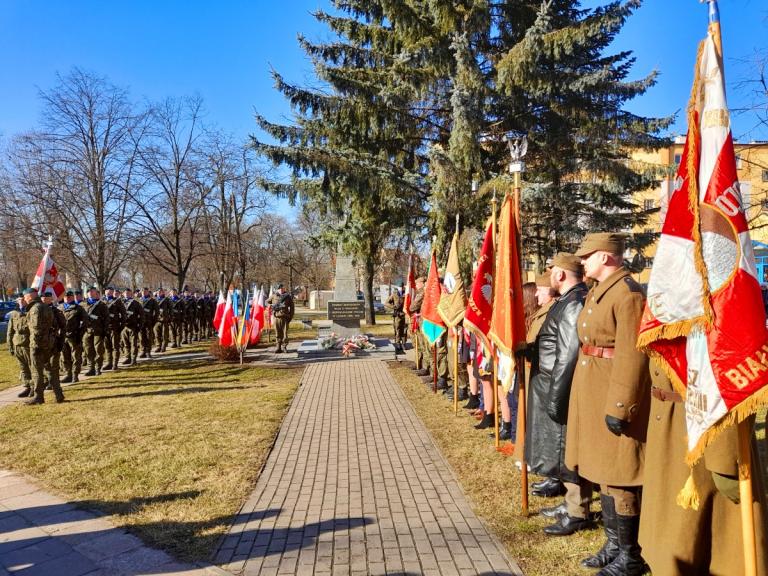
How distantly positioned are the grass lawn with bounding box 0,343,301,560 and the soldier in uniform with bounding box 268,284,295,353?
5732 mm

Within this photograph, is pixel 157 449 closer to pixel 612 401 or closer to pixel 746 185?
pixel 612 401

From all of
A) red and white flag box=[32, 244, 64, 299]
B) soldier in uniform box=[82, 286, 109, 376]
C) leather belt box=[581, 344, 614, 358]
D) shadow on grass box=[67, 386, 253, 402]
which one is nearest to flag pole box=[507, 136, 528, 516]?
A: leather belt box=[581, 344, 614, 358]

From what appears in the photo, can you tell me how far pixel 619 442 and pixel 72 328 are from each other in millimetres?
11814

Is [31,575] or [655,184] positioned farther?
[655,184]

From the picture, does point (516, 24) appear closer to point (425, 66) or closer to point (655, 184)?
point (425, 66)

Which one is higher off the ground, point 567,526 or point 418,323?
point 418,323

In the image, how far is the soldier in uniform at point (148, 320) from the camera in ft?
51.5

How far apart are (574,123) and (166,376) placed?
12576mm

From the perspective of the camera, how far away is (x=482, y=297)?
6230mm

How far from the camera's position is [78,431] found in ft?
24.6

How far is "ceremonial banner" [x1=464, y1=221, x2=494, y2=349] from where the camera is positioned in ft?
20.1

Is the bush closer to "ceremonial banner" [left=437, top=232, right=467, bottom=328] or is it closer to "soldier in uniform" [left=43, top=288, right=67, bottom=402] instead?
"soldier in uniform" [left=43, top=288, right=67, bottom=402]

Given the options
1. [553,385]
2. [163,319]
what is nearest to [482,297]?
[553,385]

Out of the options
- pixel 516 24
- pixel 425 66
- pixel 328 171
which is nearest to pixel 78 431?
pixel 328 171
